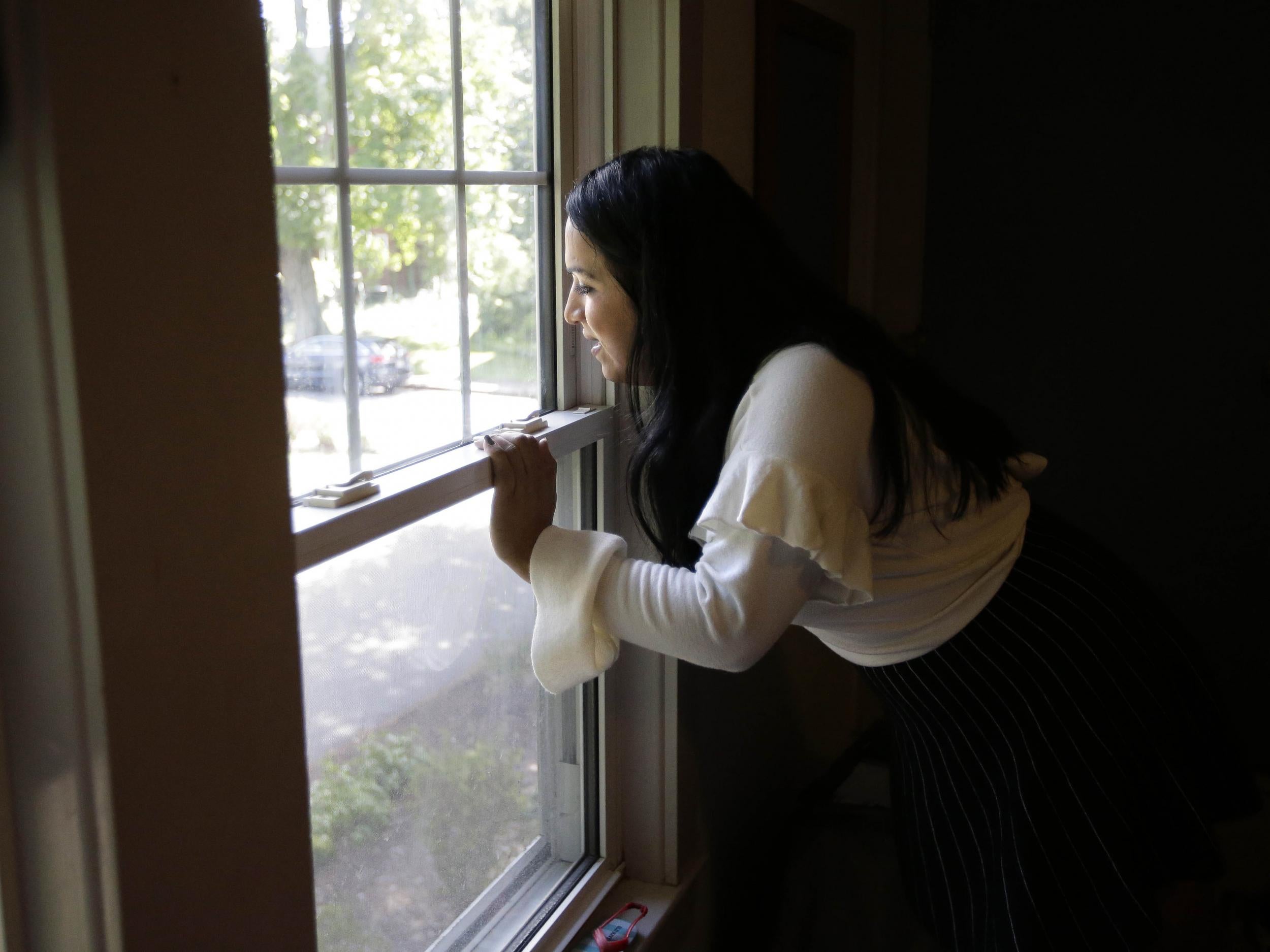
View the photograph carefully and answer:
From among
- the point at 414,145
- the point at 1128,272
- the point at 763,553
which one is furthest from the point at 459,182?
the point at 1128,272

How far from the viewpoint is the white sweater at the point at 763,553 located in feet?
3.57

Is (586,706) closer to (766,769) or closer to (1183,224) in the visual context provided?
(766,769)

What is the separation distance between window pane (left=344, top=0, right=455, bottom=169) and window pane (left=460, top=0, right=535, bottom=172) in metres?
0.05

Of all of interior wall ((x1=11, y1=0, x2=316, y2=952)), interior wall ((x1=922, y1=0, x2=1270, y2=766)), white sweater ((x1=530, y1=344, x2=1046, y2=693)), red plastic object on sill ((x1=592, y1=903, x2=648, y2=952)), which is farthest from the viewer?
interior wall ((x1=922, y1=0, x2=1270, y2=766))

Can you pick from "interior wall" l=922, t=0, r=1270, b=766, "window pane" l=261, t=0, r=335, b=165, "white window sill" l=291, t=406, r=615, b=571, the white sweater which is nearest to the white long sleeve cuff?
the white sweater

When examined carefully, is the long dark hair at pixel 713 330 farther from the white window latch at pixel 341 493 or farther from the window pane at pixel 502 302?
the white window latch at pixel 341 493

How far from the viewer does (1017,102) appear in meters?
2.78

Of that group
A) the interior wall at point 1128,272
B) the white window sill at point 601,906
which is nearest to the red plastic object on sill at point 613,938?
the white window sill at point 601,906

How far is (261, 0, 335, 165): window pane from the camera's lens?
3.23ft

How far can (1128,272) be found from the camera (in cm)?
276

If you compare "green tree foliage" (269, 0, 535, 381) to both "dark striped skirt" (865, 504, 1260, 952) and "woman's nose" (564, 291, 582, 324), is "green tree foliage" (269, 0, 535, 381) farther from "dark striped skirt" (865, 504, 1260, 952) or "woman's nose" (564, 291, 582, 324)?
"dark striped skirt" (865, 504, 1260, 952)

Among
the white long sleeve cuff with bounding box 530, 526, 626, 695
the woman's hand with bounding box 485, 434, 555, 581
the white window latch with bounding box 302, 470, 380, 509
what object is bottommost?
the white long sleeve cuff with bounding box 530, 526, 626, 695

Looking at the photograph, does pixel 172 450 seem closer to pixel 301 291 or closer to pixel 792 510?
pixel 301 291

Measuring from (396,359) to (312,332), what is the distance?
152 mm
